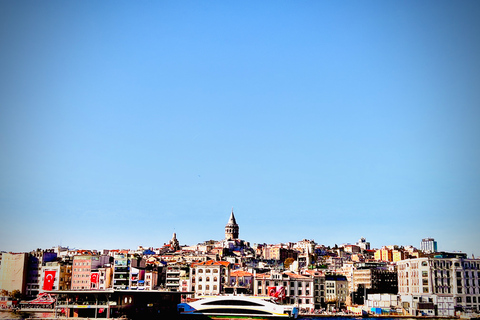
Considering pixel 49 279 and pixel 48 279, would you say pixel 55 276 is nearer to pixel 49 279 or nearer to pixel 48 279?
Result: pixel 49 279

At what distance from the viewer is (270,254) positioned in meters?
147

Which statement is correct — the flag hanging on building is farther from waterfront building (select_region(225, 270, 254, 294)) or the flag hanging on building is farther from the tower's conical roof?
the tower's conical roof

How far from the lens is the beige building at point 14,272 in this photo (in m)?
92.9

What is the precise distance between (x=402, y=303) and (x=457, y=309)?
639 cm

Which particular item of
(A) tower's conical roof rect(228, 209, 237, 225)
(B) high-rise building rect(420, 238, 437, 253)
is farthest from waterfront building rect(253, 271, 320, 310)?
(B) high-rise building rect(420, 238, 437, 253)

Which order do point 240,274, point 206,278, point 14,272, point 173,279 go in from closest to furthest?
→ point 206,278
point 173,279
point 240,274
point 14,272

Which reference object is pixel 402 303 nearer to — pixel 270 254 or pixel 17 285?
pixel 17 285

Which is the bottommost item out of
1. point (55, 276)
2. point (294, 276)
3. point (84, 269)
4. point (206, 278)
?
point (206, 278)

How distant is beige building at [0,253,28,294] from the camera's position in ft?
305

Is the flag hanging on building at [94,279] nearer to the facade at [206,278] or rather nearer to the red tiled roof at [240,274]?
the facade at [206,278]

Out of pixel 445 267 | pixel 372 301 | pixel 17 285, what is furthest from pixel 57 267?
pixel 445 267

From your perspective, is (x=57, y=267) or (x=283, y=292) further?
(x=57, y=267)

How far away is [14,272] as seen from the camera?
9369cm

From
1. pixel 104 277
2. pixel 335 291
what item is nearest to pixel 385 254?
pixel 335 291
